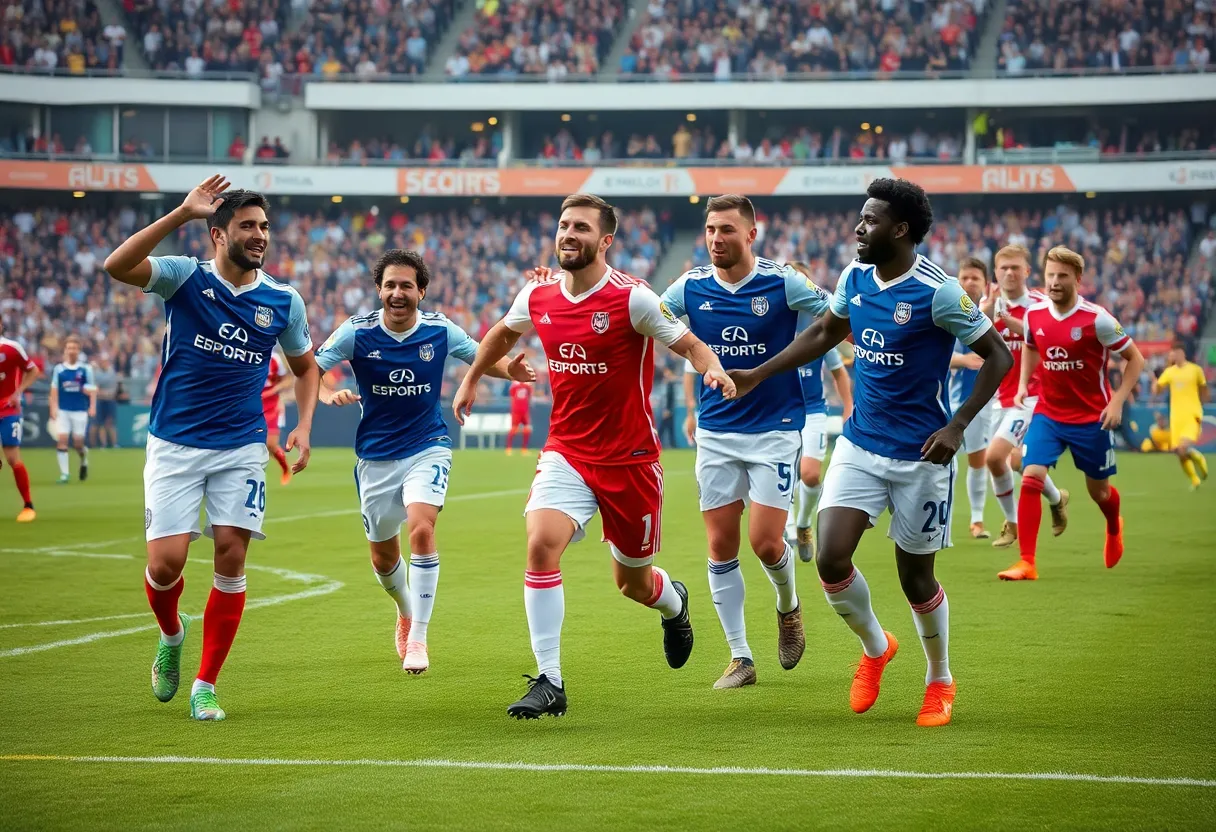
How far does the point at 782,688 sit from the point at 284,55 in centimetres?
4581

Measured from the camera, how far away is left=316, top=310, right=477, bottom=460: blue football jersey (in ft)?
28.0

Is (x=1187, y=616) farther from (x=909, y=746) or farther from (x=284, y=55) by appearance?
(x=284, y=55)

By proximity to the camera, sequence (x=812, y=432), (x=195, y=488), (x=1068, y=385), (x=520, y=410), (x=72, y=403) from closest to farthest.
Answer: (x=195, y=488) < (x=1068, y=385) < (x=812, y=432) < (x=72, y=403) < (x=520, y=410)

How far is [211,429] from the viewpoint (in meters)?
7.05

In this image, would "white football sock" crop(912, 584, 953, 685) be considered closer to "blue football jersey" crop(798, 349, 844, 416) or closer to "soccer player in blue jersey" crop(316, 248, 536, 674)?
"soccer player in blue jersey" crop(316, 248, 536, 674)


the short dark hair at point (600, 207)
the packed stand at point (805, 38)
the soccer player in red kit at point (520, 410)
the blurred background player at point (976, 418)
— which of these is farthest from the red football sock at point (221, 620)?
the packed stand at point (805, 38)

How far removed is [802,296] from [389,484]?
266 cm

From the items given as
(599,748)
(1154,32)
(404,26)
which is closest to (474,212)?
(404,26)

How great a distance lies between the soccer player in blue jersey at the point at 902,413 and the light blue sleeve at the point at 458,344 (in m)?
2.77

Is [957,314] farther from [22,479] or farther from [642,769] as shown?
[22,479]

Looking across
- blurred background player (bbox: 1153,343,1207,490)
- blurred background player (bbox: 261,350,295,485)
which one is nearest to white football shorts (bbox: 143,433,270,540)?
blurred background player (bbox: 261,350,295,485)

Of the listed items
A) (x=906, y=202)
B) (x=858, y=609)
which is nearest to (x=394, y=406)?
(x=858, y=609)

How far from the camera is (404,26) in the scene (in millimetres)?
50188

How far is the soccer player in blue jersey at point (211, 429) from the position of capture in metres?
6.96
